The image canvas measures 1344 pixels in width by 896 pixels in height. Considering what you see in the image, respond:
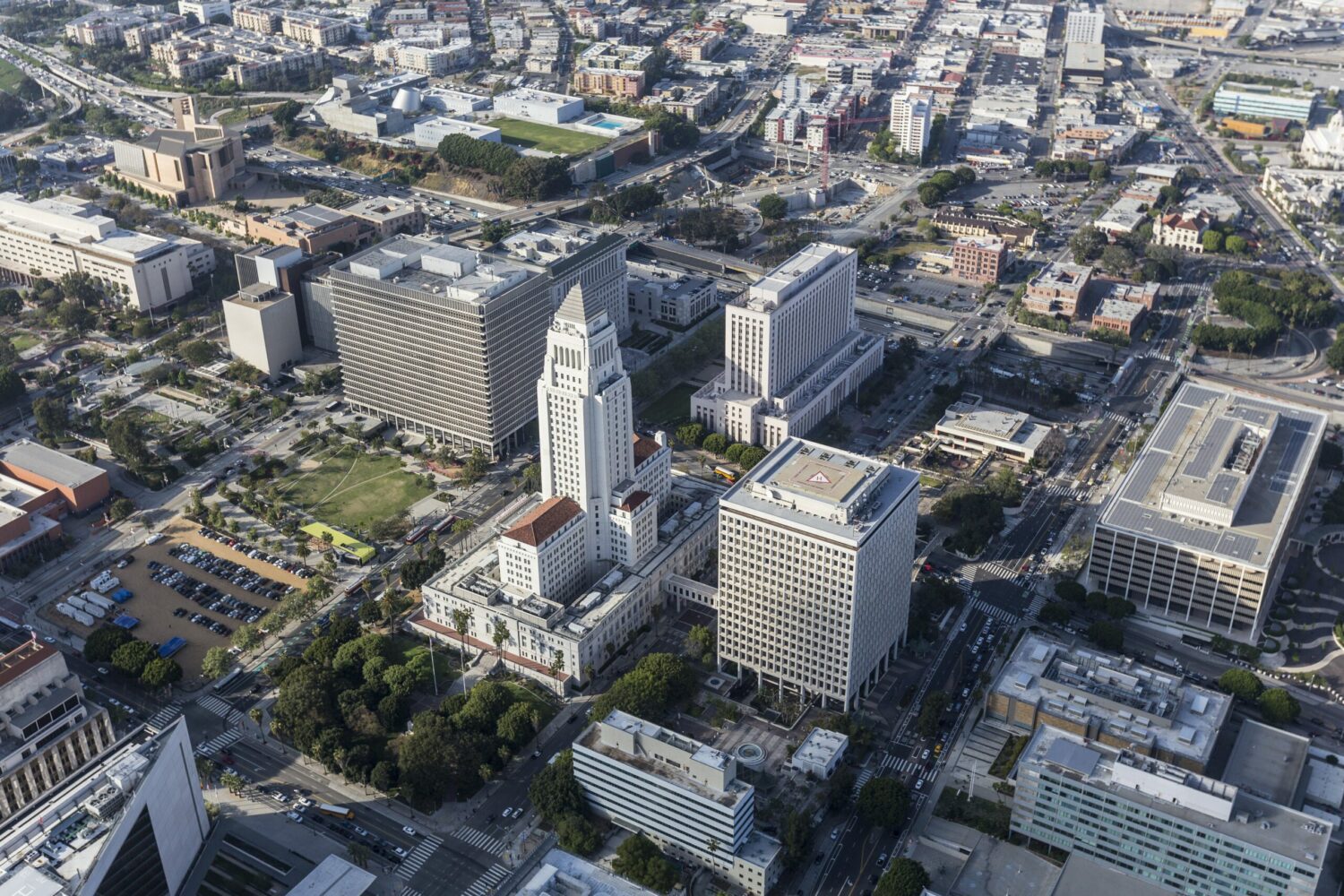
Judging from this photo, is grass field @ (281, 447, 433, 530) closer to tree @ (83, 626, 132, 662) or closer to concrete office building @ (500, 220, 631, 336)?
tree @ (83, 626, 132, 662)

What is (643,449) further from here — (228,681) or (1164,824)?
(1164,824)

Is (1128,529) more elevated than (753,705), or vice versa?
(1128,529)

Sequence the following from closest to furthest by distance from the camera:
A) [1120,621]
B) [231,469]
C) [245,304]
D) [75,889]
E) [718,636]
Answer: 1. [75,889]
2. [718,636]
3. [1120,621]
4. [231,469]
5. [245,304]

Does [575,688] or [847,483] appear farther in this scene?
[575,688]

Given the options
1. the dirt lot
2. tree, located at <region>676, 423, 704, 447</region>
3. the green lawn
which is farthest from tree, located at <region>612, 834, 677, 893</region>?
the green lawn

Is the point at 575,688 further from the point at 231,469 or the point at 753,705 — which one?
the point at 231,469

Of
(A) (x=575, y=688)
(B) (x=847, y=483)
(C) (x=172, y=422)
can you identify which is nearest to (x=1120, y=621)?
(B) (x=847, y=483)

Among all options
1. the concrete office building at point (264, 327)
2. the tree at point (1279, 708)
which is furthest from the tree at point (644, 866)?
the concrete office building at point (264, 327)
